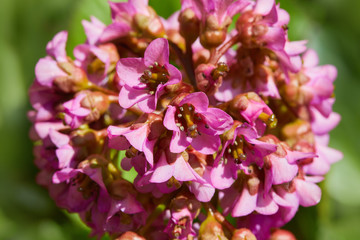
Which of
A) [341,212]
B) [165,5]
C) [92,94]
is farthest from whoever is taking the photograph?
[341,212]

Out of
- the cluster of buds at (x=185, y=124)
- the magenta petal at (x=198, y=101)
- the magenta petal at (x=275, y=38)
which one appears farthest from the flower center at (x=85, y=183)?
the magenta petal at (x=275, y=38)

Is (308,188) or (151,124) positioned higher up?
(151,124)

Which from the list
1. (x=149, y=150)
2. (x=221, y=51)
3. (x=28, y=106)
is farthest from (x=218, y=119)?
(x=28, y=106)

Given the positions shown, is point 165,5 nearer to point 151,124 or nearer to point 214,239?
point 151,124

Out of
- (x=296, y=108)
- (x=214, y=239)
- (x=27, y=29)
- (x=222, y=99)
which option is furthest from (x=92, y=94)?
(x=27, y=29)

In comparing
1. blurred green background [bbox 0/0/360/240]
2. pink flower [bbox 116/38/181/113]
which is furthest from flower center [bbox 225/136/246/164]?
blurred green background [bbox 0/0/360/240]

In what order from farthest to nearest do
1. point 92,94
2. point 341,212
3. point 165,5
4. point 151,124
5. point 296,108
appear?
point 341,212
point 165,5
point 296,108
point 92,94
point 151,124

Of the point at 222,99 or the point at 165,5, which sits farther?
the point at 165,5

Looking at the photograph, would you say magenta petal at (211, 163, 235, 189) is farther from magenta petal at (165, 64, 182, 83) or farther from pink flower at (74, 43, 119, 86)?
pink flower at (74, 43, 119, 86)
